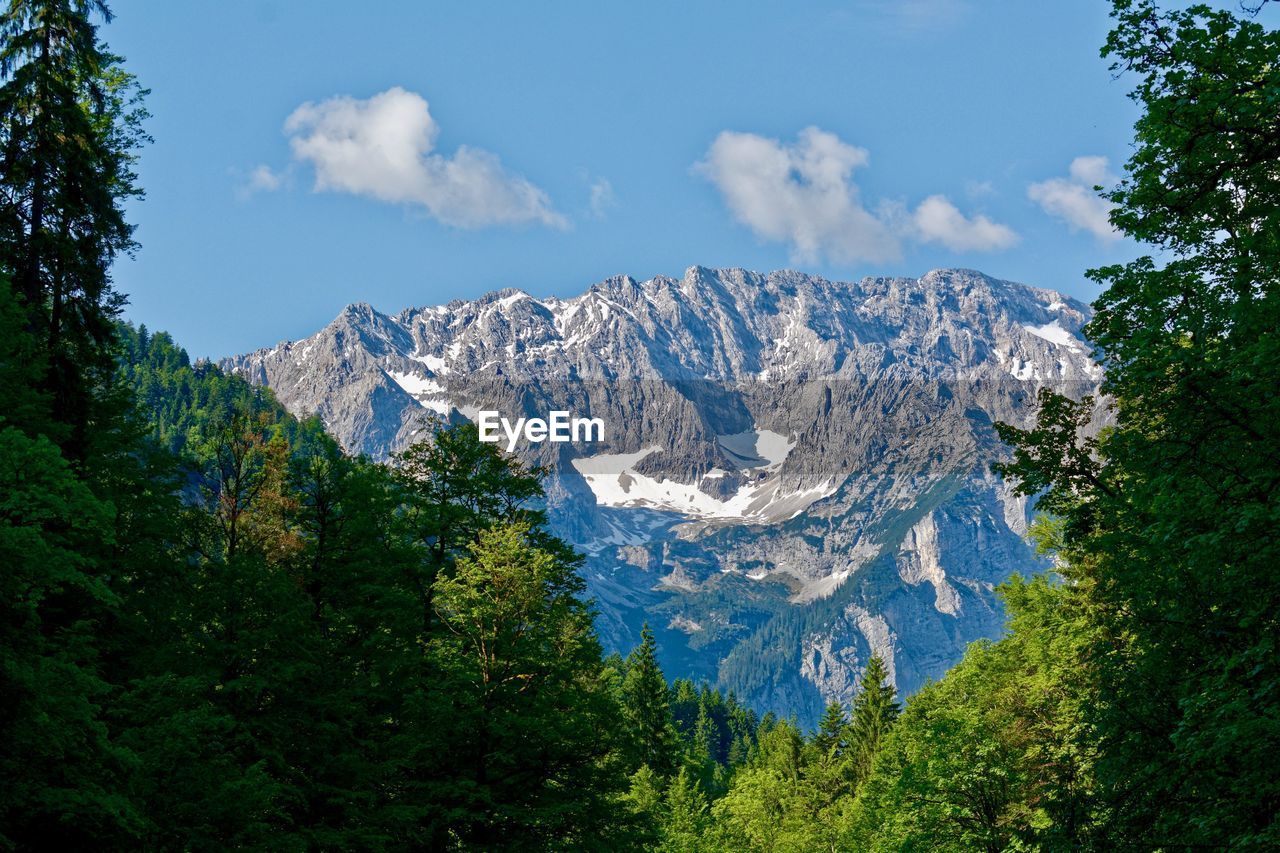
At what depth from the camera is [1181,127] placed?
661 inches

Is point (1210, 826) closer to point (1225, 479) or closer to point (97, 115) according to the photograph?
point (1225, 479)

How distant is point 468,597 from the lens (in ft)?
88.5

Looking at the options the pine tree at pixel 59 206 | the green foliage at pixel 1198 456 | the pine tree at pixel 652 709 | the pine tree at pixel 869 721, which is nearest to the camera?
the green foliage at pixel 1198 456

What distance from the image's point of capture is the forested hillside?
15.0 metres

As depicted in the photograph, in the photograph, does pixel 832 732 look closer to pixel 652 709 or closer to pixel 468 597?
pixel 652 709

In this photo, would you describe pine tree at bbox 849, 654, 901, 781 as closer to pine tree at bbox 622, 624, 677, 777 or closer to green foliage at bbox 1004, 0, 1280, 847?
pine tree at bbox 622, 624, 677, 777

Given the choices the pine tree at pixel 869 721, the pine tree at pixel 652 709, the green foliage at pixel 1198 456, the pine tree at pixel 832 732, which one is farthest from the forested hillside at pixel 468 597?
the pine tree at pixel 832 732

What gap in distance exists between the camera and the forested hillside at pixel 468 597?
15.0 metres

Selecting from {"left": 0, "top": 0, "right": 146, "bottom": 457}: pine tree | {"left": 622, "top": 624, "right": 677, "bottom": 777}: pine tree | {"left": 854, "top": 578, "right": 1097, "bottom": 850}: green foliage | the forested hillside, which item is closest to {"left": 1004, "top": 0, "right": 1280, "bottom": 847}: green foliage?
the forested hillside

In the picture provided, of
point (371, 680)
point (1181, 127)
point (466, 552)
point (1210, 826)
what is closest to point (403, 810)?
point (371, 680)

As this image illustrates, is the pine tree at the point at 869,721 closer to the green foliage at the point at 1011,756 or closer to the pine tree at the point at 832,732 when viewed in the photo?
the pine tree at the point at 832,732

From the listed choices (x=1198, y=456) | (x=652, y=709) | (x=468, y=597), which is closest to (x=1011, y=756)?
(x=468, y=597)

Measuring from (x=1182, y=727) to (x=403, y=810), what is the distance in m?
16.5

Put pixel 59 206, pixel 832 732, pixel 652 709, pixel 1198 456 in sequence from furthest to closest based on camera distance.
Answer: pixel 832 732, pixel 652 709, pixel 59 206, pixel 1198 456
